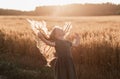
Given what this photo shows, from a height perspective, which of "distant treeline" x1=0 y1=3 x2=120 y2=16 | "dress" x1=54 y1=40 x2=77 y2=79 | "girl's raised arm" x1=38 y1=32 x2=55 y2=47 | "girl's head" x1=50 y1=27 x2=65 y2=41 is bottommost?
"dress" x1=54 y1=40 x2=77 y2=79

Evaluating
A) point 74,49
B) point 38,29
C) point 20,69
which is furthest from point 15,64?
point 38,29

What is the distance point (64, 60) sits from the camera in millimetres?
8070

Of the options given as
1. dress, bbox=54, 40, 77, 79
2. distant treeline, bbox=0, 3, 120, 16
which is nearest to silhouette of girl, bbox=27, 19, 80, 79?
dress, bbox=54, 40, 77, 79

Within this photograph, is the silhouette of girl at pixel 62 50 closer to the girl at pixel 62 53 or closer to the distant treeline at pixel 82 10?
the girl at pixel 62 53

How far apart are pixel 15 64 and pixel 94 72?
2659 mm

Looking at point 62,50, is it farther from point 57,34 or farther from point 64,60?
point 57,34

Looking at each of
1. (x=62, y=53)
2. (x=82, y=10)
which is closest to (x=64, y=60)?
(x=62, y=53)

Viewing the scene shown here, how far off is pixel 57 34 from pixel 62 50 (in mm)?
331

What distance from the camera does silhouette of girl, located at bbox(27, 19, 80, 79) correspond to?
26.5 ft

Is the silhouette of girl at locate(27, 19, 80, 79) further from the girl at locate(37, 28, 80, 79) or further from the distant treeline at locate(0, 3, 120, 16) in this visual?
the distant treeline at locate(0, 3, 120, 16)

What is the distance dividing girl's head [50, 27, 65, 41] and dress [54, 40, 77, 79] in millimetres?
85

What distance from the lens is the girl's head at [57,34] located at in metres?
8.05

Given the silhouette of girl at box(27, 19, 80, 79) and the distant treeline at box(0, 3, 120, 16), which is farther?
the distant treeline at box(0, 3, 120, 16)

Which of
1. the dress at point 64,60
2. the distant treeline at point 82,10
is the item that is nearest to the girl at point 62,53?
the dress at point 64,60
